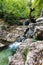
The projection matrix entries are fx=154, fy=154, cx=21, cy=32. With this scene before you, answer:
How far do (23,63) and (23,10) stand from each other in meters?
20.2

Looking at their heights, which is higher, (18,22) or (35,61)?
(35,61)

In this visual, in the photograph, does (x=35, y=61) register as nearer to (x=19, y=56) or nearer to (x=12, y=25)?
(x=19, y=56)

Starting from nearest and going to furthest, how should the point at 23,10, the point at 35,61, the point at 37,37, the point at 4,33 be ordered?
the point at 35,61 < the point at 37,37 < the point at 4,33 < the point at 23,10

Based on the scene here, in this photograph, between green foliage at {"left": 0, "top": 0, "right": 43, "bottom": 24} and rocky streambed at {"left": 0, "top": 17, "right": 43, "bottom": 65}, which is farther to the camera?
green foliage at {"left": 0, "top": 0, "right": 43, "bottom": 24}

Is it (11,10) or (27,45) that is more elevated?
(27,45)

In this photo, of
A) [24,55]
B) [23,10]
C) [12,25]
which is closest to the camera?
[24,55]

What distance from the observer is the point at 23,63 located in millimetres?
5633

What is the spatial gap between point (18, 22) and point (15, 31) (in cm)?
418

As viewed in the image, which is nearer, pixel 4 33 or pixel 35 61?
pixel 35 61

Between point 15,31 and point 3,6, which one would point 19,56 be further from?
point 3,6

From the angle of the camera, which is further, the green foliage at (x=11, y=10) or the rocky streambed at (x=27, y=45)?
the green foliage at (x=11, y=10)

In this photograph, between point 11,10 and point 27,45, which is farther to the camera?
point 11,10

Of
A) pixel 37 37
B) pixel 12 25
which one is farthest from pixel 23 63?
pixel 12 25

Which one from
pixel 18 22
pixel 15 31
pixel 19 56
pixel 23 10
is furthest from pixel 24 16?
pixel 19 56
